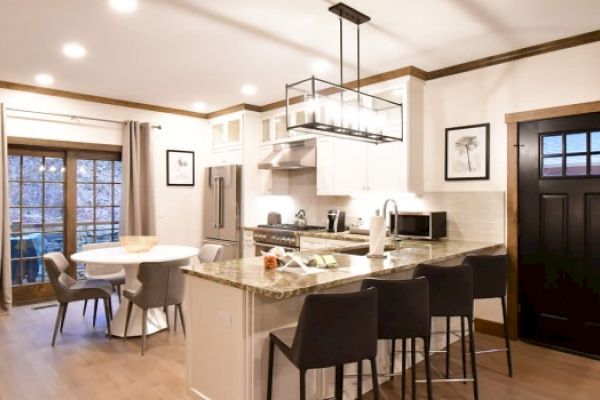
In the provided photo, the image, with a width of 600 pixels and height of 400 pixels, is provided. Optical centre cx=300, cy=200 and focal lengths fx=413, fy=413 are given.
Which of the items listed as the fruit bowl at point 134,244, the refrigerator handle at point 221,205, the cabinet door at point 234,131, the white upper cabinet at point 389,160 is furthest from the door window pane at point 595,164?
the refrigerator handle at point 221,205

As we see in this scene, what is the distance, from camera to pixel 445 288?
267cm

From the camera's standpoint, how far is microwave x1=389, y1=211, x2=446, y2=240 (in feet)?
13.6

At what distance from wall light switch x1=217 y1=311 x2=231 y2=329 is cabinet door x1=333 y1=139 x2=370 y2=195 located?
2.74m

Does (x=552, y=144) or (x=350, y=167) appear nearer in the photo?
(x=552, y=144)

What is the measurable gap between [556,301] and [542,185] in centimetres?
103

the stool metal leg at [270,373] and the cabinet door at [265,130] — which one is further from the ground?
the cabinet door at [265,130]

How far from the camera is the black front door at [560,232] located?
135 inches

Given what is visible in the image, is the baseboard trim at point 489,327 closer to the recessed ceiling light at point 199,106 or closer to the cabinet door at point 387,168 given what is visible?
the cabinet door at point 387,168

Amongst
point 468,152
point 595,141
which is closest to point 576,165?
point 595,141

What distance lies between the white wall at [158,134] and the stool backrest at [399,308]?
14.9 feet

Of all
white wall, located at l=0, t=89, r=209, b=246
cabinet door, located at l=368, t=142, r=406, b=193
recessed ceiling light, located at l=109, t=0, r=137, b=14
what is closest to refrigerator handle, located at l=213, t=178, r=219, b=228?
white wall, located at l=0, t=89, r=209, b=246

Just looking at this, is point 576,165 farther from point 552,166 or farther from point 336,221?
point 336,221

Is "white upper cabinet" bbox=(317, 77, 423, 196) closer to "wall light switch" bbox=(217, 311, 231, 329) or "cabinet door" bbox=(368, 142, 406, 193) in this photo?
"cabinet door" bbox=(368, 142, 406, 193)

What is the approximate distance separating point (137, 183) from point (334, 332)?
14.7 ft
